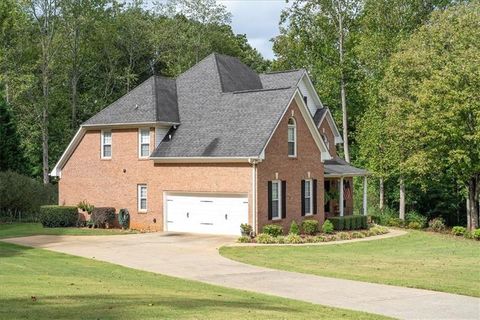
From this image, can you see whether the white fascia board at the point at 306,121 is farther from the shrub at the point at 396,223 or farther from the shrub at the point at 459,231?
the shrub at the point at 396,223

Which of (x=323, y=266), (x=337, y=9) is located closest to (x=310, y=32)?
(x=337, y=9)

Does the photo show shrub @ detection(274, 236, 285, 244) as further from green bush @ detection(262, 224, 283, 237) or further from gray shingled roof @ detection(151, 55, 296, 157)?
gray shingled roof @ detection(151, 55, 296, 157)

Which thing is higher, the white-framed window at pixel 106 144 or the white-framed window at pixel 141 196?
the white-framed window at pixel 106 144

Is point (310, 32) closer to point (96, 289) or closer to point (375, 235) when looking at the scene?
point (375, 235)

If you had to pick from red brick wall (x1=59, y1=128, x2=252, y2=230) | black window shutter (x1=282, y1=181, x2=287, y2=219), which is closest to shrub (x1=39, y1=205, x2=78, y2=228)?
red brick wall (x1=59, y1=128, x2=252, y2=230)

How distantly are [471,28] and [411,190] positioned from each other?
43.8 ft

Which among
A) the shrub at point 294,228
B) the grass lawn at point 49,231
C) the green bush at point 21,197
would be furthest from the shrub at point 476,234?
the green bush at point 21,197

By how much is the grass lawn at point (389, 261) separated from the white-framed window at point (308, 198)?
4436mm

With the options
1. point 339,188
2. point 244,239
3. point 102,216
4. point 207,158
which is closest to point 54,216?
point 102,216

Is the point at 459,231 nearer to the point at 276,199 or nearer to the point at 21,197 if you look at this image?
the point at 276,199

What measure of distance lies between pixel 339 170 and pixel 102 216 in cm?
1433

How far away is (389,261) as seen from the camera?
925 inches

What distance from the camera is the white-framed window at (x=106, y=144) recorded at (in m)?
36.5

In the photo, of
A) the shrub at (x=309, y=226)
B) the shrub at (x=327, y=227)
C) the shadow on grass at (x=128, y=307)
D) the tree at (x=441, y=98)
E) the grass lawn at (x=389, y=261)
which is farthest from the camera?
the tree at (x=441, y=98)
